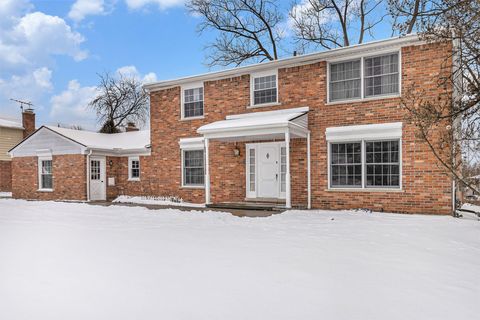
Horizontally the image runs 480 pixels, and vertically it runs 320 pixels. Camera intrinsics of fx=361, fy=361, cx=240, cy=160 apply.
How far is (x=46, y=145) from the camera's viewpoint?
19.5 metres

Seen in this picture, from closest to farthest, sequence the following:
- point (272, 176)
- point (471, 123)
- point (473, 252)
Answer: point (473, 252) → point (471, 123) → point (272, 176)

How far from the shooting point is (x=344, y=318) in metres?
3.78

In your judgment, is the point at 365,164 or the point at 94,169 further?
the point at 94,169

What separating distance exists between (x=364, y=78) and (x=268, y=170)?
4.75 metres

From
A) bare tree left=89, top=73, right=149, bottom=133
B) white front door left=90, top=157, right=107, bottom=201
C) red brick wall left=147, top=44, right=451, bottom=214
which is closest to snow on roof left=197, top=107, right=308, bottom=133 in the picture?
red brick wall left=147, top=44, right=451, bottom=214

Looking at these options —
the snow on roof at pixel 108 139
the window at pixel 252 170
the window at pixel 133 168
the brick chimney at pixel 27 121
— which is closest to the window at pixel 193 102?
the window at pixel 252 170

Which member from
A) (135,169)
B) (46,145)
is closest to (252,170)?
(135,169)

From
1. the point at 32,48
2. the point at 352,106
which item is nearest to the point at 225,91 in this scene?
the point at 352,106

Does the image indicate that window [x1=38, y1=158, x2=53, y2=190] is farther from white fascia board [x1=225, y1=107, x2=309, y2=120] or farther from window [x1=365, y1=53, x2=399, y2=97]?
window [x1=365, y1=53, x2=399, y2=97]

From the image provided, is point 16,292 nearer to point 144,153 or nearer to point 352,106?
point 352,106

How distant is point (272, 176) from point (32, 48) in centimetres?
1284

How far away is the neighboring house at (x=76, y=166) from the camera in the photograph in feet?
59.9

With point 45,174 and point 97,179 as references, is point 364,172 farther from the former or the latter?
point 45,174

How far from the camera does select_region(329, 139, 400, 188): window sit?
1155cm
